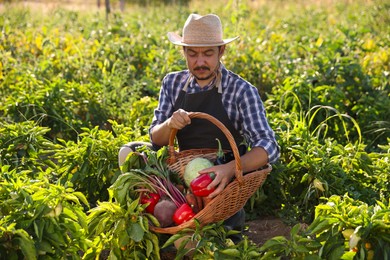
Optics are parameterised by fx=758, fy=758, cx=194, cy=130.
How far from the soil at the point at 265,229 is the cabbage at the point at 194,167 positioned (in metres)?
0.70

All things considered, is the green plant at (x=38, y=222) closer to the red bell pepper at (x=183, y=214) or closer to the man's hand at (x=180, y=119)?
the red bell pepper at (x=183, y=214)

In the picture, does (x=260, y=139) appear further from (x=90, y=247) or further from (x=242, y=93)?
(x=90, y=247)

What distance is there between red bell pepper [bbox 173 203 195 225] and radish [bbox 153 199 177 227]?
0.04 meters

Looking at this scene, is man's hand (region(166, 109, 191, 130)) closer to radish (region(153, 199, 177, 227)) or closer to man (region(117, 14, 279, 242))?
man (region(117, 14, 279, 242))

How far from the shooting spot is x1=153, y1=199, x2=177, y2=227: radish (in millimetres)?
3527

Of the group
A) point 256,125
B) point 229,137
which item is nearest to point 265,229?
point 256,125

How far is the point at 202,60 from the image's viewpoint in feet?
12.8

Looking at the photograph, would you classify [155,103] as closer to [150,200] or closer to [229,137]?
[150,200]

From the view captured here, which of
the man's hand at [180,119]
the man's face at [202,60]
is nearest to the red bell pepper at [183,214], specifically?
the man's hand at [180,119]

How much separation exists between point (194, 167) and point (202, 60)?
23.1 inches

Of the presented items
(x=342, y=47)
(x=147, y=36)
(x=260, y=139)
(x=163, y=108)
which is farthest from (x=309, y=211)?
(x=147, y=36)

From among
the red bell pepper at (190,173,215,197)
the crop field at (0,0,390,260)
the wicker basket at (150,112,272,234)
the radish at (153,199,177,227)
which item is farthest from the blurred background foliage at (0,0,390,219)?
the red bell pepper at (190,173,215,197)

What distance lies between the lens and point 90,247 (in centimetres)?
357

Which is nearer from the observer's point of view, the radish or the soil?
the radish
